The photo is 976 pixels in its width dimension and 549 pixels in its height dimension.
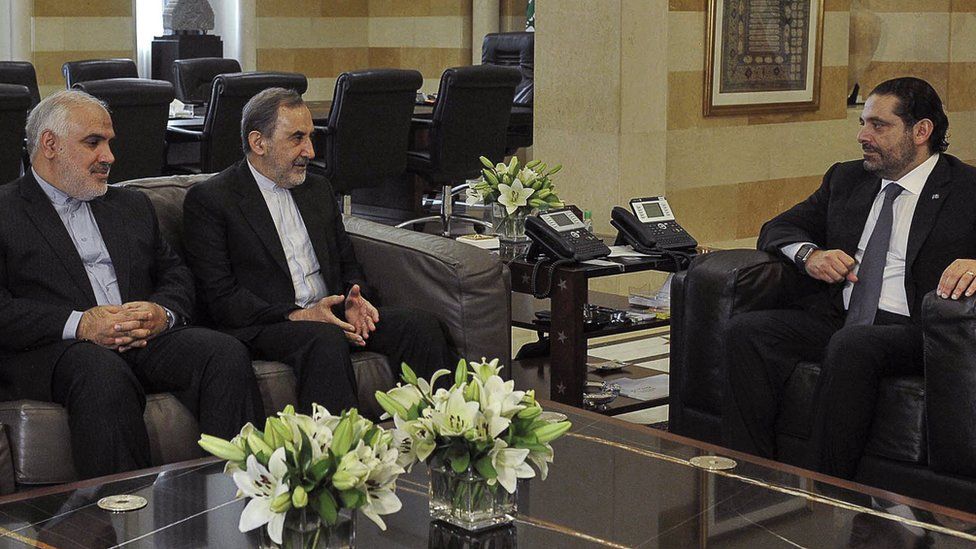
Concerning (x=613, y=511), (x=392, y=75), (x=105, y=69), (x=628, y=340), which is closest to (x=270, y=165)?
→ (x=613, y=511)

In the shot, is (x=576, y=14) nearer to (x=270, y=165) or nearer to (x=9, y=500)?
(x=270, y=165)

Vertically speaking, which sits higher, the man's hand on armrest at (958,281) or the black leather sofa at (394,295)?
the man's hand on armrest at (958,281)

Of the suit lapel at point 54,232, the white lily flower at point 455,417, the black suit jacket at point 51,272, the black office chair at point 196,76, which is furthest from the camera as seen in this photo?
the black office chair at point 196,76

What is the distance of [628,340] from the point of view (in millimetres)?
6297

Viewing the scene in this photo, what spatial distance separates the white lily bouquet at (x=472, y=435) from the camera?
2377mm

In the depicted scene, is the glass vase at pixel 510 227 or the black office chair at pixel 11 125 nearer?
the glass vase at pixel 510 227

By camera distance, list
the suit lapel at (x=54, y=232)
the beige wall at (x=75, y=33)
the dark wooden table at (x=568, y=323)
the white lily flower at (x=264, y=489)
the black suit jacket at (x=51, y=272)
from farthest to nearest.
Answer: the beige wall at (x=75, y=33), the dark wooden table at (x=568, y=323), the suit lapel at (x=54, y=232), the black suit jacket at (x=51, y=272), the white lily flower at (x=264, y=489)

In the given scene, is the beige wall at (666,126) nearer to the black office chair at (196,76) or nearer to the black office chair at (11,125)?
the black office chair at (11,125)

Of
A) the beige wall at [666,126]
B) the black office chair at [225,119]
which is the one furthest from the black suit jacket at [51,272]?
the black office chair at [225,119]

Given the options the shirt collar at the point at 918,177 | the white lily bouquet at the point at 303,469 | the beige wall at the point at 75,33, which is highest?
the beige wall at the point at 75,33

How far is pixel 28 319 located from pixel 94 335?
17cm

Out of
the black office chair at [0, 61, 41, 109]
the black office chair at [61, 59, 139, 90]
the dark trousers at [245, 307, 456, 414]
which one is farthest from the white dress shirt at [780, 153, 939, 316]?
the black office chair at [61, 59, 139, 90]

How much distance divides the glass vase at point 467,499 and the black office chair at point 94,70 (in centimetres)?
643

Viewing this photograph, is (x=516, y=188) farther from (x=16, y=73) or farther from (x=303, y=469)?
(x=16, y=73)
